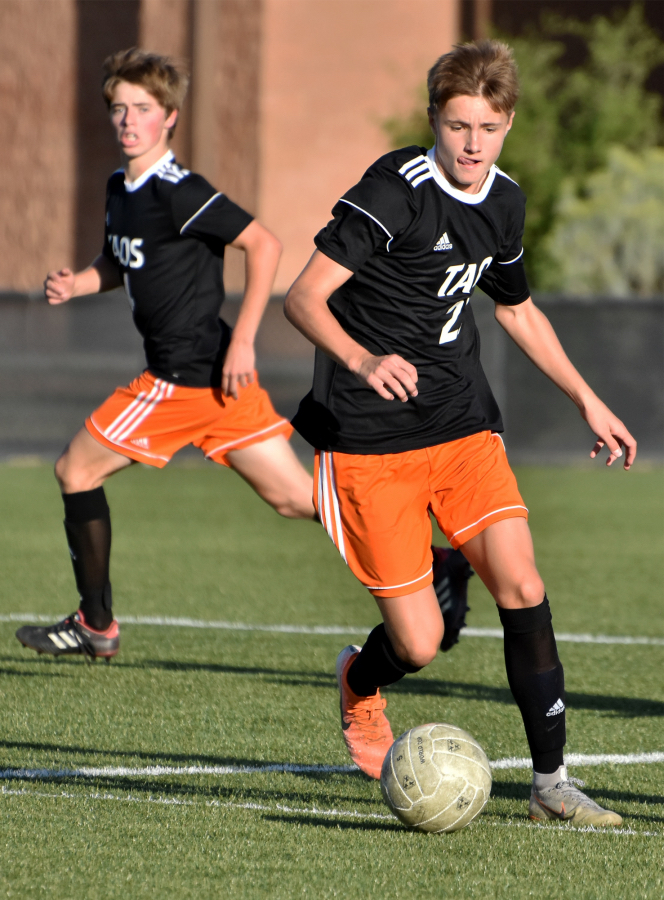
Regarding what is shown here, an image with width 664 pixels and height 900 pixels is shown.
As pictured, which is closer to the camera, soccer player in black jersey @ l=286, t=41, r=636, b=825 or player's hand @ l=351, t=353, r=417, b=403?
player's hand @ l=351, t=353, r=417, b=403

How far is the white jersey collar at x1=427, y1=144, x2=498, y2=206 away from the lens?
3.94m

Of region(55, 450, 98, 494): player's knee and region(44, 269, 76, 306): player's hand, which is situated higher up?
region(44, 269, 76, 306): player's hand

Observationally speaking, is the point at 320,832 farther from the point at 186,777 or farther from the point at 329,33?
the point at 329,33

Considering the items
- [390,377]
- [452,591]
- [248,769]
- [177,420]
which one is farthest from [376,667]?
[177,420]

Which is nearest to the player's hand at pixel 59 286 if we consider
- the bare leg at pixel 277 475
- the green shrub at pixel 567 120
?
the bare leg at pixel 277 475

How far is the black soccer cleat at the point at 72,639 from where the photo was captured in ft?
18.6

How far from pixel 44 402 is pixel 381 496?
1279 cm

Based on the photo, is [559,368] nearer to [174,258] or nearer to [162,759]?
[162,759]

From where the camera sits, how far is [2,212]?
1286 inches

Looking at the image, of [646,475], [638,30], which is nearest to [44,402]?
[646,475]

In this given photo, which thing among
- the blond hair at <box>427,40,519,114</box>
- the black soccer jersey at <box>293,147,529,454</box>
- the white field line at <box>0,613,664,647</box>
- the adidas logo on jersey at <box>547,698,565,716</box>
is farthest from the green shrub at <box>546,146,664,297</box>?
the adidas logo on jersey at <box>547,698,565,716</box>

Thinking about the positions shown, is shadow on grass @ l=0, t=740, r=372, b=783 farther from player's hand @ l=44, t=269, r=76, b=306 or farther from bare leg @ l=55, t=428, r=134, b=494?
player's hand @ l=44, t=269, r=76, b=306

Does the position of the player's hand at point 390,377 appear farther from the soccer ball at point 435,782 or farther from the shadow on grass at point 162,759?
the shadow on grass at point 162,759

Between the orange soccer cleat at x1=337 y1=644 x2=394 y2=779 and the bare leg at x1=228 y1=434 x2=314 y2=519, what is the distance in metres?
1.44
